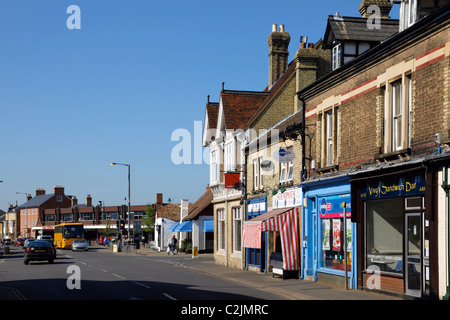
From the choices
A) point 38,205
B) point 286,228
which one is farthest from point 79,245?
point 38,205

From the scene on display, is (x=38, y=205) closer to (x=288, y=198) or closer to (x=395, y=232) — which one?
(x=288, y=198)

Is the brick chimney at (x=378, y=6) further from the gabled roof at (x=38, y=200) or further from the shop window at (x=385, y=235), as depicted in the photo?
the gabled roof at (x=38, y=200)

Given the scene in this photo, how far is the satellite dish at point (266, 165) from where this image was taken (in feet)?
102

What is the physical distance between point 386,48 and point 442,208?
5.81 meters

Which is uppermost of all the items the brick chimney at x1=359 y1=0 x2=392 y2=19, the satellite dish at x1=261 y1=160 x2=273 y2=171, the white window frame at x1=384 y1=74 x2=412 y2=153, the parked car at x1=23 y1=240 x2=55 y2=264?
the brick chimney at x1=359 y1=0 x2=392 y2=19

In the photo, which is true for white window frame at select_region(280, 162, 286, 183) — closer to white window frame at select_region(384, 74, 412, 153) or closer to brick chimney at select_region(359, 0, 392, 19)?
brick chimney at select_region(359, 0, 392, 19)

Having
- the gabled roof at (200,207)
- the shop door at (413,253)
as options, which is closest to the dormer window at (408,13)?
the shop door at (413,253)

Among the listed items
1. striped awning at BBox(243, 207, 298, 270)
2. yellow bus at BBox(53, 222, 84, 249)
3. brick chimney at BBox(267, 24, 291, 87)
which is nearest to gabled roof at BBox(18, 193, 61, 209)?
yellow bus at BBox(53, 222, 84, 249)

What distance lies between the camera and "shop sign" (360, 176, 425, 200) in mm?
17859

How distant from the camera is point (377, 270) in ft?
67.6

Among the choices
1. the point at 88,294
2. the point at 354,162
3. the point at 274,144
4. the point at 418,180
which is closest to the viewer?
the point at 418,180

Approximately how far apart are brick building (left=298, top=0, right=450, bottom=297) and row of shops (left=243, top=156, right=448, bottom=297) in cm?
Result: 4
